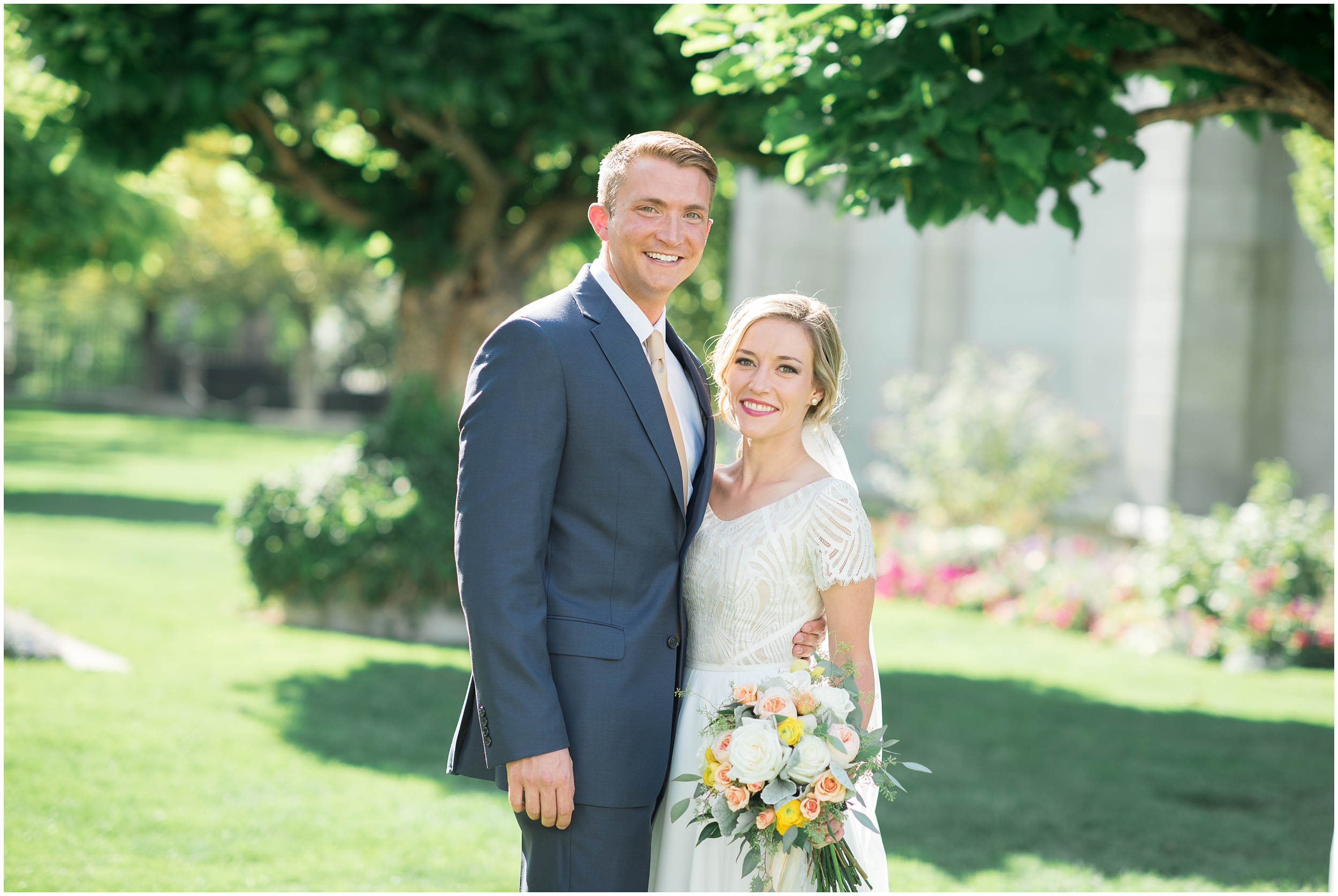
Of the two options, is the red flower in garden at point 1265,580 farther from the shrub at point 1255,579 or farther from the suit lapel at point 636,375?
the suit lapel at point 636,375

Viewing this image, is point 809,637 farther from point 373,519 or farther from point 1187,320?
point 1187,320

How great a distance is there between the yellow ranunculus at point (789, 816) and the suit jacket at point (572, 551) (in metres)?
0.44

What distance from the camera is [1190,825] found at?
233 inches

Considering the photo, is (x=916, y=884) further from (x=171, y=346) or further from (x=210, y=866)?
(x=171, y=346)

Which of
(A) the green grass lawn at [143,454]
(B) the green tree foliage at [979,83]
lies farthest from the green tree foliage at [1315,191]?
(A) the green grass lawn at [143,454]

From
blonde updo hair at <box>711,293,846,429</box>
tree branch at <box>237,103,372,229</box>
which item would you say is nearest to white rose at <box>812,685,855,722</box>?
blonde updo hair at <box>711,293,846,429</box>

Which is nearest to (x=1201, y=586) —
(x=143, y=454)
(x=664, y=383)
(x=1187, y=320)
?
(x=1187, y=320)

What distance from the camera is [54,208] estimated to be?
50.9 feet

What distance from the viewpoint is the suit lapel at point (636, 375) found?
298 centimetres

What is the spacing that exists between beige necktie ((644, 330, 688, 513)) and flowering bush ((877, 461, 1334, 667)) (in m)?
7.95

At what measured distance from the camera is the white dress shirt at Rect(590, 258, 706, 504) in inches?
123

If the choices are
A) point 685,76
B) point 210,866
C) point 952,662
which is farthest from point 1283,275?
point 210,866

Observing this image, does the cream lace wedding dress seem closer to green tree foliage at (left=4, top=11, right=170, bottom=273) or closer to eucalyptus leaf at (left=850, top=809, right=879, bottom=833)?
eucalyptus leaf at (left=850, top=809, right=879, bottom=833)

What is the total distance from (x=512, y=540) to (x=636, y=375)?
0.54 m
